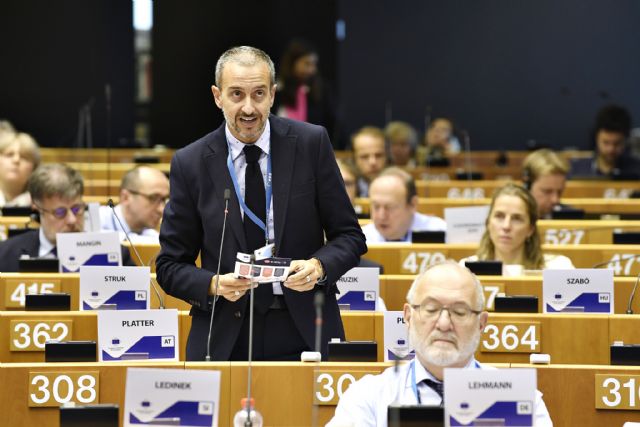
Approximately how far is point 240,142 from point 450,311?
2.97 feet

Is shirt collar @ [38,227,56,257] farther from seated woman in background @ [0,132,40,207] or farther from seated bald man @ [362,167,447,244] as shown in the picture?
seated woman in background @ [0,132,40,207]

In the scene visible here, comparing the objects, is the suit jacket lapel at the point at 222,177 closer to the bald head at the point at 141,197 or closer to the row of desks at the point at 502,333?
the row of desks at the point at 502,333

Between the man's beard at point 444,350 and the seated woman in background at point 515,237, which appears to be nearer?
the man's beard at point 444,350

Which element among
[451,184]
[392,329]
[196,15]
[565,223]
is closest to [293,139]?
[392,329]

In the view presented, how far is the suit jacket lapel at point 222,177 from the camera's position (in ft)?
13.9

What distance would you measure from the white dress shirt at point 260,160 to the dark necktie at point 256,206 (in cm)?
1

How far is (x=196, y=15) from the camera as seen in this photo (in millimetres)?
15656

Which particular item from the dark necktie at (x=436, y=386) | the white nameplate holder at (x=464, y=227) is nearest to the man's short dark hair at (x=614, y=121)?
the white nameplate holder at (x=464, y=227)

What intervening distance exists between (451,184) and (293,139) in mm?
7167

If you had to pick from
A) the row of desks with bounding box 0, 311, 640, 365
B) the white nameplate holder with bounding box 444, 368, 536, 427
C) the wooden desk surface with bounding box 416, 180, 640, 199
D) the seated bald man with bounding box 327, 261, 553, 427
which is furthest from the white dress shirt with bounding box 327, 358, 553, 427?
the wooden desk surface with bounding box 416, 180, 640, 199

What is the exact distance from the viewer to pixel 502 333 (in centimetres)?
567

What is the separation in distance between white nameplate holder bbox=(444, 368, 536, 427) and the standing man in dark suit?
33.2 inches

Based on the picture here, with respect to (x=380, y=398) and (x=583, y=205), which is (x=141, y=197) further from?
(x=380, y=398)

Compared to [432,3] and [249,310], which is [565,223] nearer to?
[249,310]
